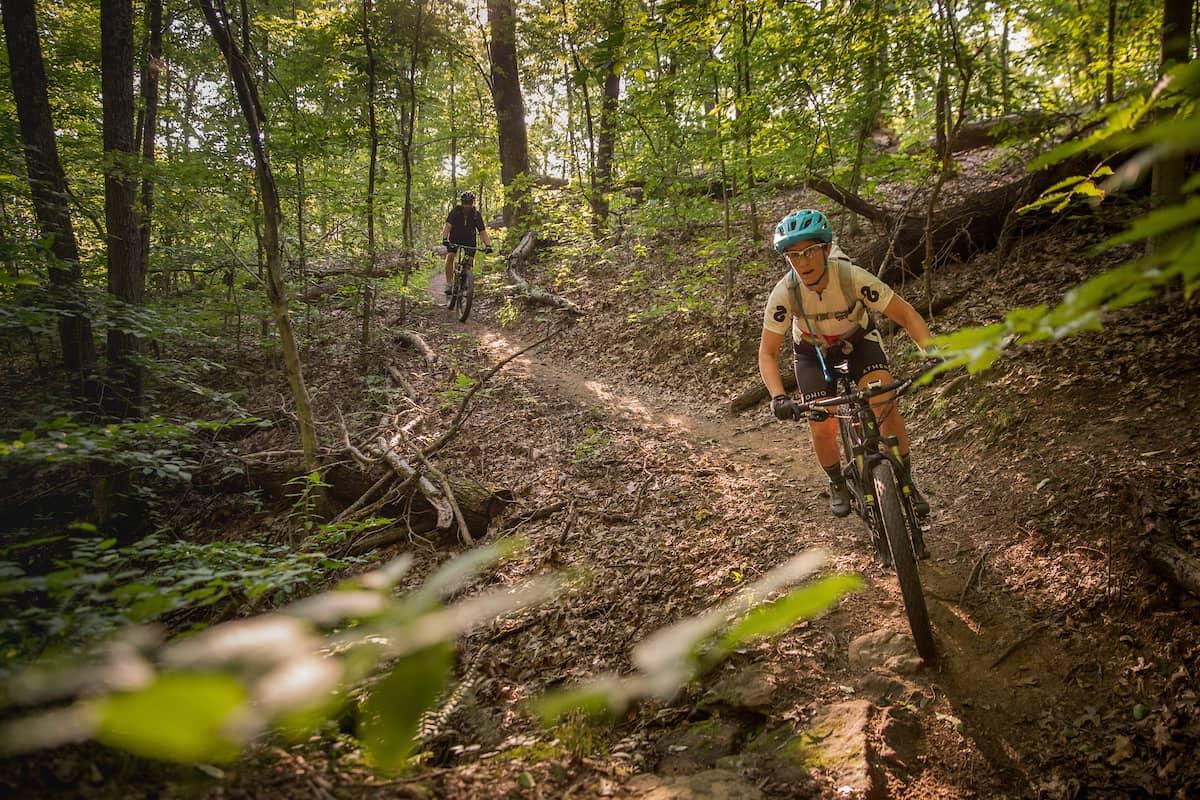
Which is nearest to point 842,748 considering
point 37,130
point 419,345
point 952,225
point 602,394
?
point 602,394

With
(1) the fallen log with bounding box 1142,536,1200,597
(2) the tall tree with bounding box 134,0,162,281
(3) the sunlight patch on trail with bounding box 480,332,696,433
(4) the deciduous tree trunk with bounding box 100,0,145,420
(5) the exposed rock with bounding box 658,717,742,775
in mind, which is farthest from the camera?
(2) the tall tree with bounding box 134,0,162,281

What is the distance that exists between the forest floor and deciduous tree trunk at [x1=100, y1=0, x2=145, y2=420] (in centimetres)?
455

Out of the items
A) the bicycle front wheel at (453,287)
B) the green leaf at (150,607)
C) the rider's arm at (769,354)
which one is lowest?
the green leaf at (150,607)

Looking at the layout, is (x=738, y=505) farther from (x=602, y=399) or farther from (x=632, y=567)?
(x=602, y=399)

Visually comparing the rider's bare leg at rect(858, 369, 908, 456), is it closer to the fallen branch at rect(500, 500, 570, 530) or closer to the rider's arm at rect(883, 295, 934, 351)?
the rider's arm at rect(883, 295, 934, 351)

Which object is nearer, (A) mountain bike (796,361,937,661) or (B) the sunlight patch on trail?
(A) mountain bike (796,361,937,661)

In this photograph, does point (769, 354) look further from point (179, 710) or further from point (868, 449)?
point (179, 710)

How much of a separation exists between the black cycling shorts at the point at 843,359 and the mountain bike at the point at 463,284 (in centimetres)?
1074

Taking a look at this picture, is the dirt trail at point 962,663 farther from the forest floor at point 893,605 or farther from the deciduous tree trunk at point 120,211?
the deciduous tree trunk at point 120,211

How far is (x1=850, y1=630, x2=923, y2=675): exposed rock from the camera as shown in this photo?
11.5ft

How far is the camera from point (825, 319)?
449 cm

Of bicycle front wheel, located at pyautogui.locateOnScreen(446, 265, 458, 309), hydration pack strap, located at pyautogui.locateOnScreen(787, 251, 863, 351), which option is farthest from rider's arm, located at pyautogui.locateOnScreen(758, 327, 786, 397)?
bicycle front wheel, located at pyautogui.locateOnScreen(446, 265, 458, 309)

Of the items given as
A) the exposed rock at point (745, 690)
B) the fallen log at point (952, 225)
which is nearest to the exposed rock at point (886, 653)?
the exposed rock at point (745, 690)

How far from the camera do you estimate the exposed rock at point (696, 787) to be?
2580 millimetres
